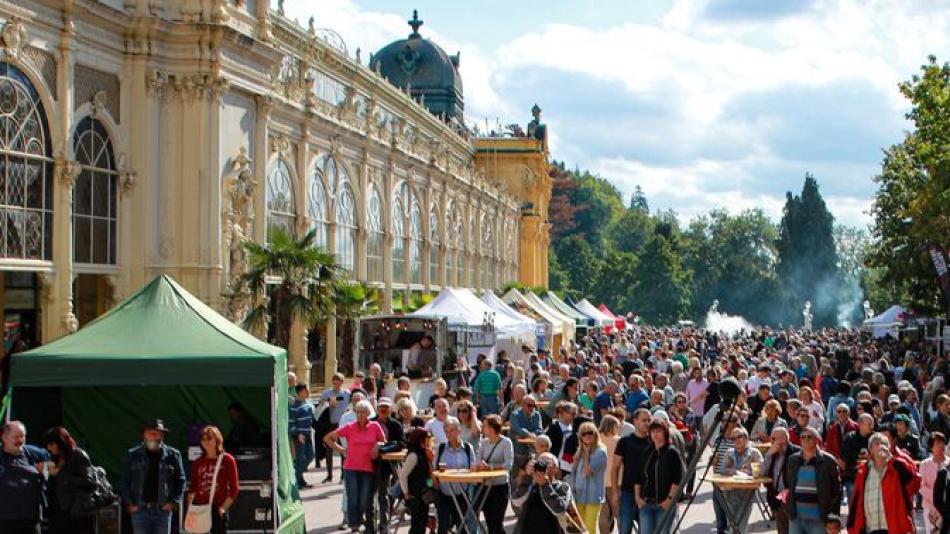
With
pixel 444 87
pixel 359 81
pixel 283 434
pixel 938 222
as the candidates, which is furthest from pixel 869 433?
pixel 444 87

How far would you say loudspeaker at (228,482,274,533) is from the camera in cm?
1577

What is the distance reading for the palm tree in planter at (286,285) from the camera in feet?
98.1

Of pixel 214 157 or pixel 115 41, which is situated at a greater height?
pixel 115 41

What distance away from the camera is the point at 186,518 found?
570 inches

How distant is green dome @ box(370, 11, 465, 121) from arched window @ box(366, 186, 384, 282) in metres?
36.9

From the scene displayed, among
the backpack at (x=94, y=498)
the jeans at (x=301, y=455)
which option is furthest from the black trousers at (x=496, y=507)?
the jeans at (x=301, y=455)

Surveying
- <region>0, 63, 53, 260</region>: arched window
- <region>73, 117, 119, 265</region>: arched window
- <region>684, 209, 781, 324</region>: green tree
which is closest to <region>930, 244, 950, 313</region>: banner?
<region>73, 117, 119, 265</region>: arched window

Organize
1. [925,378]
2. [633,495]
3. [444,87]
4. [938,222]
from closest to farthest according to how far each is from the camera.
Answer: [633,495] → [925,378] → [938,222] → [444,87]

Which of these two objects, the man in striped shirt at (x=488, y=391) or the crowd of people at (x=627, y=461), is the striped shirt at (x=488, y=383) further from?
the crowd of people at (x=627, y=461)

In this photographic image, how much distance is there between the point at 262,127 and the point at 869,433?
1764cm

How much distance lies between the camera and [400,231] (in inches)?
1970

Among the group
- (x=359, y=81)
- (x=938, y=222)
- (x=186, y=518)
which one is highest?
(x=359, y=81)

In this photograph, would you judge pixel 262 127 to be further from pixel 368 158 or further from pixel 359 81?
pixel 359 81

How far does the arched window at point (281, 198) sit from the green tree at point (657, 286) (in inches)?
3286
